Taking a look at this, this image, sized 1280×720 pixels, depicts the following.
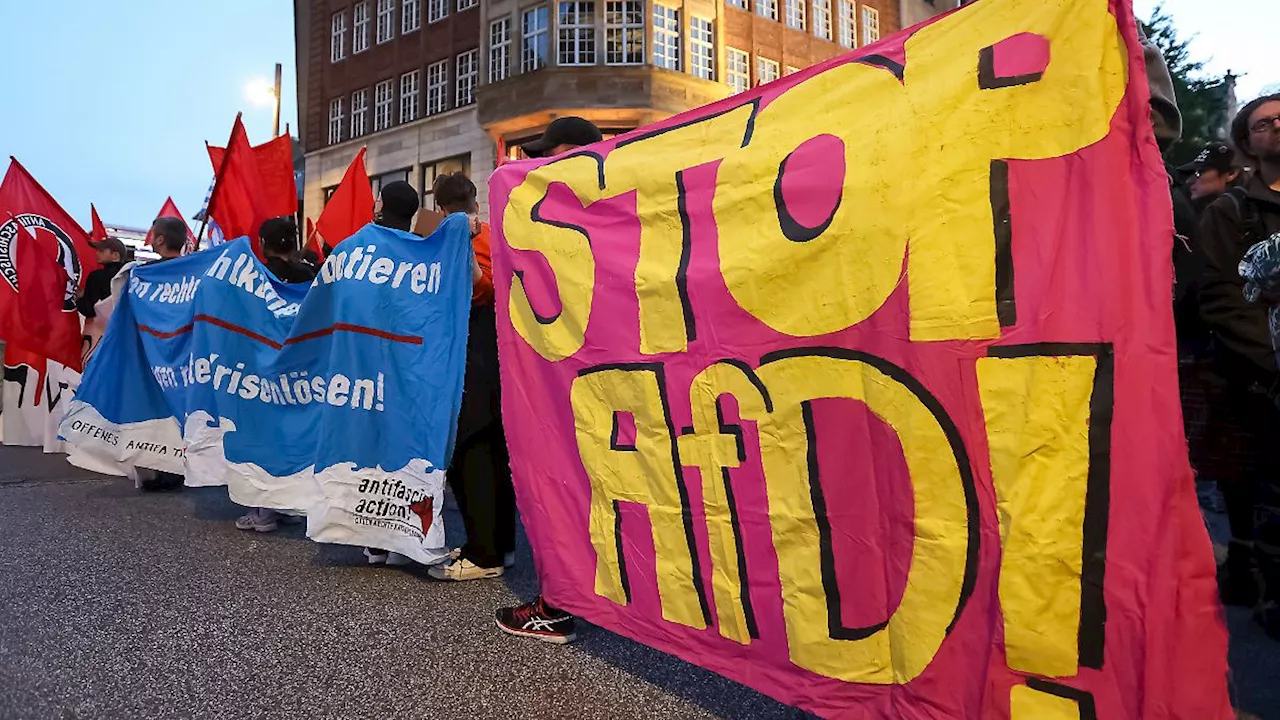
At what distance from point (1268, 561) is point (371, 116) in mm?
27300

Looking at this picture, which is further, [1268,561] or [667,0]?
[667,0]

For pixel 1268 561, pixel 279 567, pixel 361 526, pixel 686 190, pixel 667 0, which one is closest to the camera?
pixel 686 190

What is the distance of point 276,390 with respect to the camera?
4.18 meters

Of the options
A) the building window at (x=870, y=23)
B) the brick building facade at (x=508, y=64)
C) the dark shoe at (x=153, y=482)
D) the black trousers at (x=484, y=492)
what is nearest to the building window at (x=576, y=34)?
the brick building facade at (x=508, y=64)

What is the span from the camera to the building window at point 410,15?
24.7 meters

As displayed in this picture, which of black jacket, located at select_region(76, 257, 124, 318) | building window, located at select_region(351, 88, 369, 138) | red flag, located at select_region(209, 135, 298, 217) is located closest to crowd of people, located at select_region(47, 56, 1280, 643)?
red flag, located at select_region(209, 135, 298, 217)

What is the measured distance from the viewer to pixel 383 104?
2553 centimetres

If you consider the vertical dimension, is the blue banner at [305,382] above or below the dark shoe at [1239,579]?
above

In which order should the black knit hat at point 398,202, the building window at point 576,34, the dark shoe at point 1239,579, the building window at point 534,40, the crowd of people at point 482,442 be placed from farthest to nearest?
the building window at point 534,40 → the building window at point 576,34 → the black knit hat at point 398,202 → the crowd of people at point 482,442 → the dark shoe at point 1239,579

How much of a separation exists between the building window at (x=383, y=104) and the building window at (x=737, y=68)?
11.3 metres

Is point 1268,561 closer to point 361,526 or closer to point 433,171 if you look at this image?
point 361,526

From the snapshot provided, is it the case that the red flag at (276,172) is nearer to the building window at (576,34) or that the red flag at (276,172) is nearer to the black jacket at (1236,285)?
the black jacket at (1236,285)

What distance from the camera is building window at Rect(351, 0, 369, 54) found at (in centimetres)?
2631

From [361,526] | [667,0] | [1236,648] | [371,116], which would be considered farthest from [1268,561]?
[371,116]
